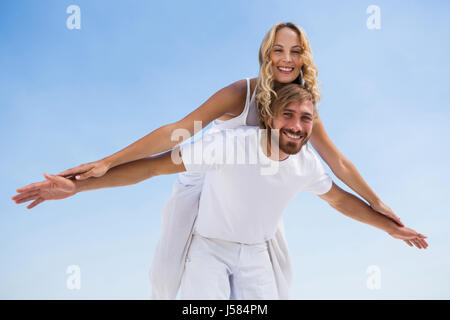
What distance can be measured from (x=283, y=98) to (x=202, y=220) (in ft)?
3.42

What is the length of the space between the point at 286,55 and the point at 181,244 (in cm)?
167

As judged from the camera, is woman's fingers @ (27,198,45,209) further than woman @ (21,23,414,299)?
No

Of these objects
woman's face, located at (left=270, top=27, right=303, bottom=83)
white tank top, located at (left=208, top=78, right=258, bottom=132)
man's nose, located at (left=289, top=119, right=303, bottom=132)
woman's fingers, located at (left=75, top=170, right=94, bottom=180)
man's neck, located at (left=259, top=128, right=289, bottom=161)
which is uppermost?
woman's face, located at (left=270, top=27, right=303, bottom=83)

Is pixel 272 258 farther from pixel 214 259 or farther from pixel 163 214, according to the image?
pixel 163 214

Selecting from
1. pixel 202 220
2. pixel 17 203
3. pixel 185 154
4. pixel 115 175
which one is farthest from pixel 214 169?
pixel 17 203

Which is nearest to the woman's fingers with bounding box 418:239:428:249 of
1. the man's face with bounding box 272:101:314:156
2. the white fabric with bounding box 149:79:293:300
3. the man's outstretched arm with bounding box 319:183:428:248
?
the man's outstretched arm with bounding box 319:183:428:248

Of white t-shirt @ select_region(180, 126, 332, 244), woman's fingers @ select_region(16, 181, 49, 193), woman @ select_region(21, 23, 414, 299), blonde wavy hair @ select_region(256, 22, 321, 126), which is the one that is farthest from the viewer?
blonde wavy hair @ select_region(256, 22, 321, 126)

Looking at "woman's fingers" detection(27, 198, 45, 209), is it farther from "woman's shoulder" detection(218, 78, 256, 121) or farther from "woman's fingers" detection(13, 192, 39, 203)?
"woman's shoulder" detection(218, 78, 256, 121)

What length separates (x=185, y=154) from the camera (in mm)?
3131

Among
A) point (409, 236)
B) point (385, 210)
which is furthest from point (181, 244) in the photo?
point (409, 236)

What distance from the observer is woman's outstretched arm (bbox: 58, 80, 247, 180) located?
10.7 feet

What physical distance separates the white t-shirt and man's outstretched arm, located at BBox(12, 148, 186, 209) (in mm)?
190

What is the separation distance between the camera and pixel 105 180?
330cm

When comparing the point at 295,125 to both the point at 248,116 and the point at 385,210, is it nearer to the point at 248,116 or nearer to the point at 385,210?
the point at 248,116
